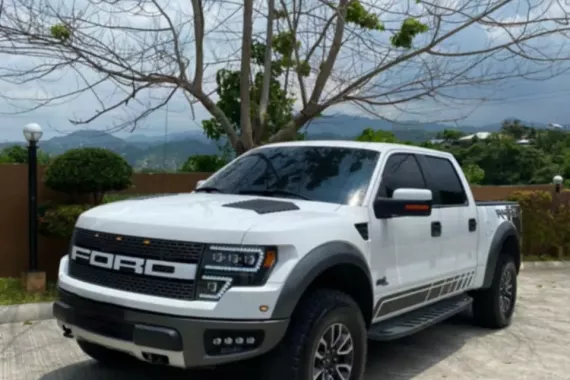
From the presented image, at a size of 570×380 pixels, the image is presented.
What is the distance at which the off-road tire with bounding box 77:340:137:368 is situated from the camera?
5039 mm

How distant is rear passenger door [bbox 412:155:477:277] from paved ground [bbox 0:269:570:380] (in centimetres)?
82

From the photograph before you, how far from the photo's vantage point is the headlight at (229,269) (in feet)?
12.5

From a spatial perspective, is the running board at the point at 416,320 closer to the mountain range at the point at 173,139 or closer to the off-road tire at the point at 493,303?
the off-road tire at the point at 493,303

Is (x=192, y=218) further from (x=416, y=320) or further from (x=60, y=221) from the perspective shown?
(x=60, y=221)

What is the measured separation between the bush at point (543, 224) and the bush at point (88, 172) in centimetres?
810

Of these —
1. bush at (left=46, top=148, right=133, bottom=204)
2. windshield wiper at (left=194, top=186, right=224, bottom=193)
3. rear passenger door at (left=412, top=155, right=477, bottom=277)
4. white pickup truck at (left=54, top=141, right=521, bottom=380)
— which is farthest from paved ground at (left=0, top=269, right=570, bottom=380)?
bush at (left=46, top=148, right=133, bottom=204)

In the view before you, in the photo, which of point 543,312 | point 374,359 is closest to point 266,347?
point 374,359

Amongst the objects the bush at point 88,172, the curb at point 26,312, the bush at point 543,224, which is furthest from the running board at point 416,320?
the bush at point 543,224

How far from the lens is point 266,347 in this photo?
3812mm

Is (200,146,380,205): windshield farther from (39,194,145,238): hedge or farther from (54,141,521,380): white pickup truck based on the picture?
(39,194,145,238): hedge

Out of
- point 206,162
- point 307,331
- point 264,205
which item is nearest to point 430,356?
point 307,331

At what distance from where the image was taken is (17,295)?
24.2ft

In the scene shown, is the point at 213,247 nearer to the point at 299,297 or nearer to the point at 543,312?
the point at 299,297

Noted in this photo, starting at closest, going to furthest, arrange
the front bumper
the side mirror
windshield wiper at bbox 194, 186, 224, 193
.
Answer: the front bumper, the side mirror, windshield wiper at bbox 194, 186, 224, 193
